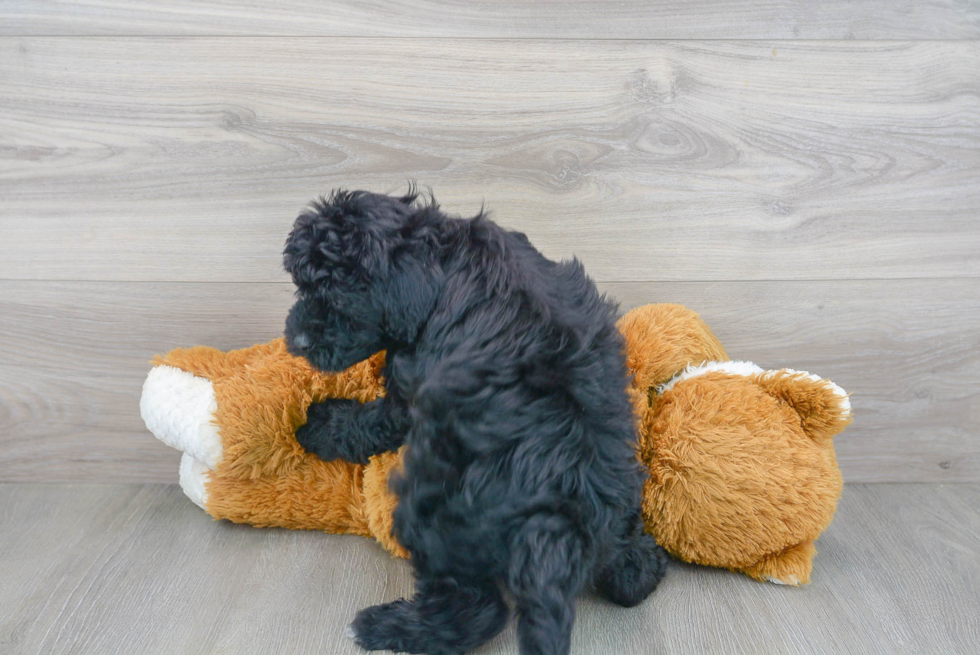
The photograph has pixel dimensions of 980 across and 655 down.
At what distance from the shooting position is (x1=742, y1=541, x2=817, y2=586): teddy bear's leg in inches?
41.4

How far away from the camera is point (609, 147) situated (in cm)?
123

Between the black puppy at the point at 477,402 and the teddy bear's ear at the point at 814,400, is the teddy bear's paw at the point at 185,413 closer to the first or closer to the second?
the black puppy at the point at 477,402

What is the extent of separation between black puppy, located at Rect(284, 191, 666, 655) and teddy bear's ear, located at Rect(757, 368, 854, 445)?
31cm

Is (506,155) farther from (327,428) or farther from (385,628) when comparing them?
(385,628)

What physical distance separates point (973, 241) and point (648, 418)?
0.72 metres

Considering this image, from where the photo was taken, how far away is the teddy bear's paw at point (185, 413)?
1.08m

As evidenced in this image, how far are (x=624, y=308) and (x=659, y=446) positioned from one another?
31 centimetres

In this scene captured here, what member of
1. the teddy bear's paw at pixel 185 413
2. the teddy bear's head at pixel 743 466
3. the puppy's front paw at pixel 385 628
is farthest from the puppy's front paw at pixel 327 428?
the teddy bear's head at pixel 743 466

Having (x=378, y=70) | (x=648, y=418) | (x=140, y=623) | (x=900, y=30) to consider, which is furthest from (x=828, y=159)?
(x=140, y=623)

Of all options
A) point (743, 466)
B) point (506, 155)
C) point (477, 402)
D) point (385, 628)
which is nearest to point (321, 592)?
point (385, 628)

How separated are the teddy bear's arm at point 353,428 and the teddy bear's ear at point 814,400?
570 millimetres

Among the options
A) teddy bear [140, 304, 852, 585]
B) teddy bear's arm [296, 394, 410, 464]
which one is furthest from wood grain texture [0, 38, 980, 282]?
teddy bear's arm [296, 394, 410, 464]

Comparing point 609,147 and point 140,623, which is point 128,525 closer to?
point 140,623

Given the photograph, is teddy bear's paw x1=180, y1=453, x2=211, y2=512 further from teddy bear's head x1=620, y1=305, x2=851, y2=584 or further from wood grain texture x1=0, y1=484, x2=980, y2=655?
teddy bear's head x1=620, y1=305, x2=851, y2=584
